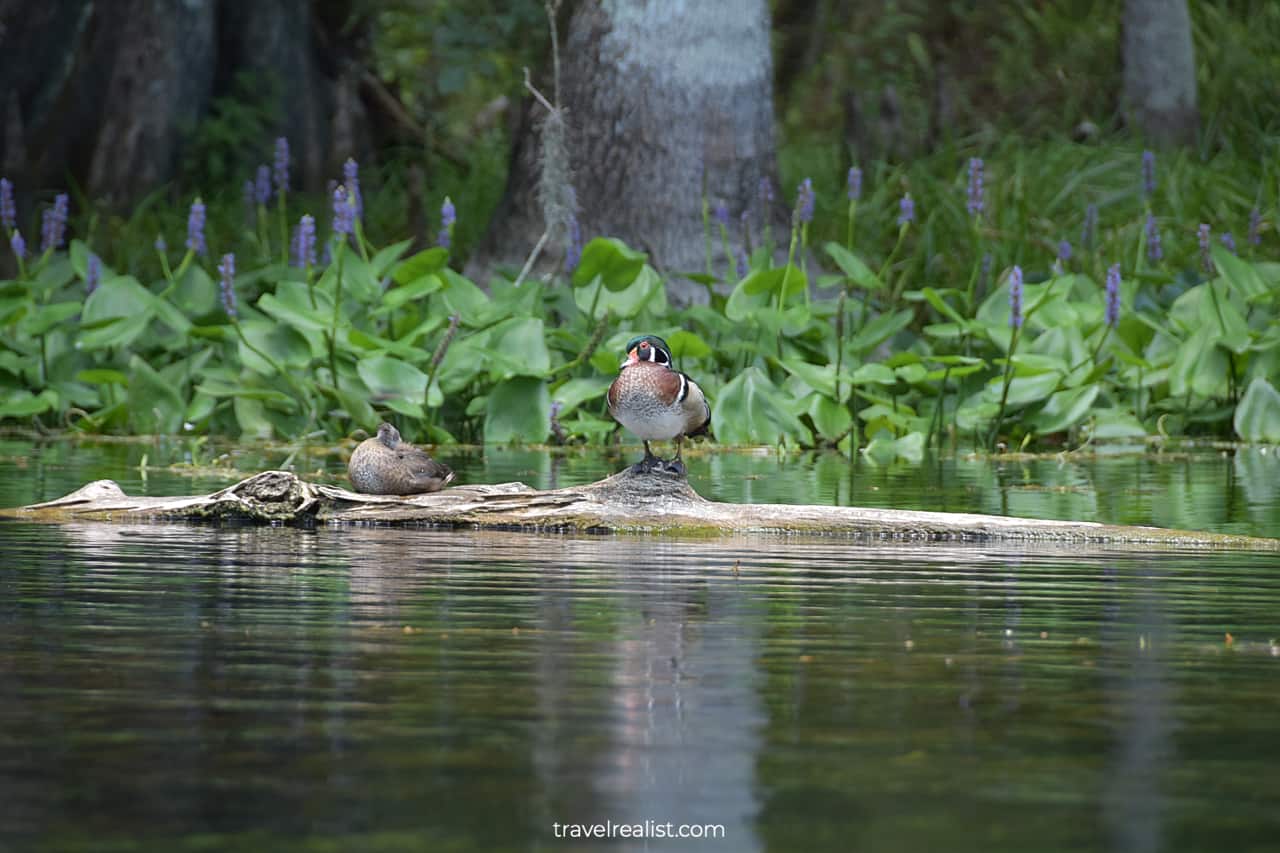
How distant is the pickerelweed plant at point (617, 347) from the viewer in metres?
11.4

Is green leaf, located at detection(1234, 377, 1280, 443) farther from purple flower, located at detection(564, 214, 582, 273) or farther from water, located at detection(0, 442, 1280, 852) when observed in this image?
water, located at detection(0, 442, 1280, 852)

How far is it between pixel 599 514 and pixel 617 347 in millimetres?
A: 4986

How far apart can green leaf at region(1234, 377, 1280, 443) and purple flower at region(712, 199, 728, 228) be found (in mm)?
3303

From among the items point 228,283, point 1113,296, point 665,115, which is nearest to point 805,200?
point 1113,296

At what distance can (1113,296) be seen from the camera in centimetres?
1128

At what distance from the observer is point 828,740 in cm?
339

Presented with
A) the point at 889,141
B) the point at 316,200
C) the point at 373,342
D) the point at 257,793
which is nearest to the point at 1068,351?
the point at 373,342

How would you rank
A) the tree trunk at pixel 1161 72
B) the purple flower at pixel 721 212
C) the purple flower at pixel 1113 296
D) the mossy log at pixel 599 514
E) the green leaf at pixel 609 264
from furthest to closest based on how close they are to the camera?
1. the tree trunk at pixel 1161 72
2. the purple flower at pixel 721 212
3. the purple flower at pixel 1113 296
4. the green leaf at pixel 609 264
5. the mossy log at pixel 599 514

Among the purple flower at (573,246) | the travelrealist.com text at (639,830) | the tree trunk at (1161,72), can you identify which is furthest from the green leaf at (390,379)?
the tree trunk at (1161,72)

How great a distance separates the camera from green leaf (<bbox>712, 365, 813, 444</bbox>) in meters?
11.3

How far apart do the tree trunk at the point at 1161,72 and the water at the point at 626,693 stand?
12.9m

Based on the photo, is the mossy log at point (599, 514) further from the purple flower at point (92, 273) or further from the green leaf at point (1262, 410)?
the purple flower at point (92, 273)

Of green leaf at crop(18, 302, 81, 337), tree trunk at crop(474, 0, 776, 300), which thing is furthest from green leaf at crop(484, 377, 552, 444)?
green leaf at crop(18, 302, 81, 337)

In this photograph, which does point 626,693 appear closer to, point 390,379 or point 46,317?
point 390,379
